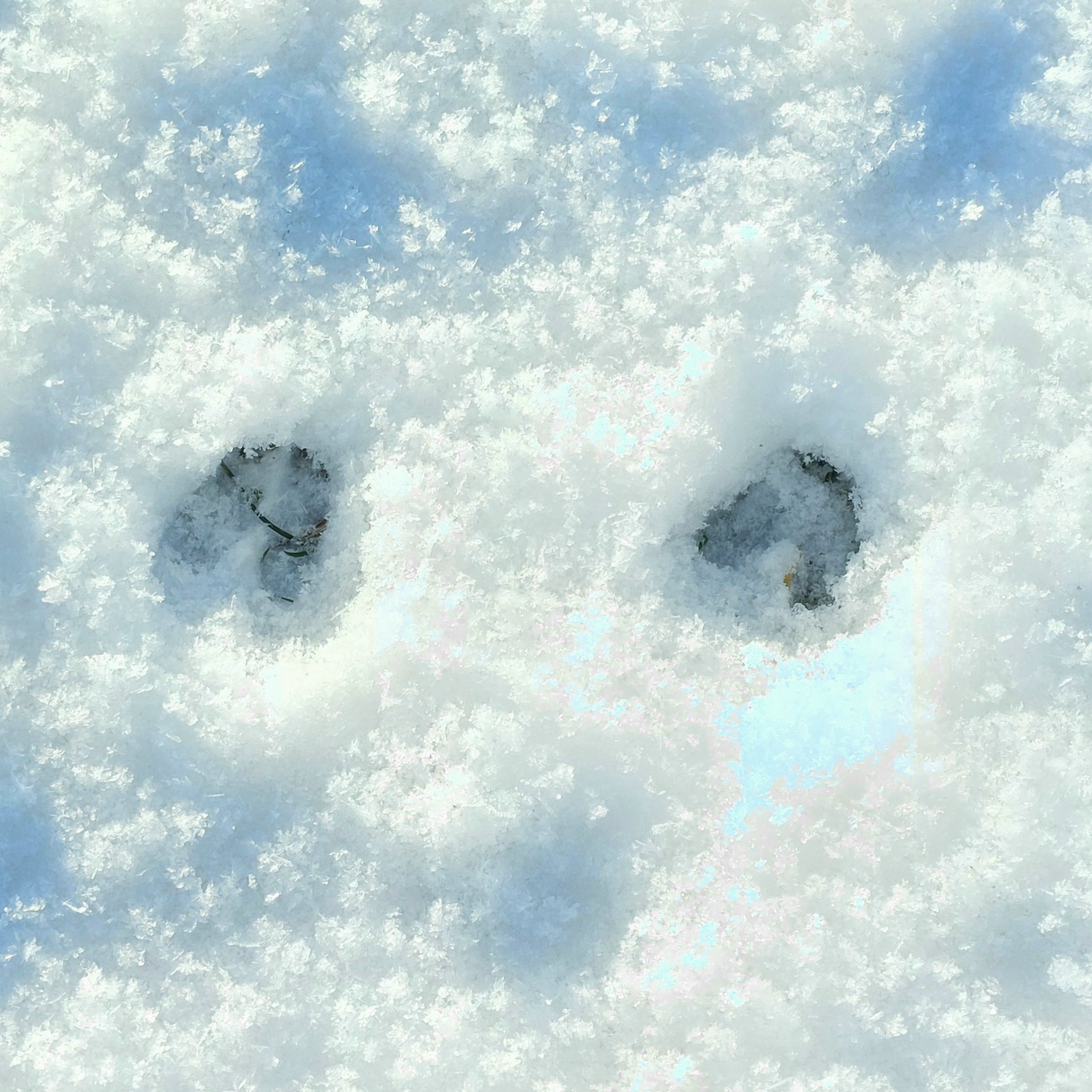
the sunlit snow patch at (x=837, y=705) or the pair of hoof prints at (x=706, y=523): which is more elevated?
the pair of hoof prints at (x=706, y=523)

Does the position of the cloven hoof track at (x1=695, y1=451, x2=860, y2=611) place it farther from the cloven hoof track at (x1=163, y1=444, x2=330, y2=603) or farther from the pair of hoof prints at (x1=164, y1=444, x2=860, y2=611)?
the cloven hoof track at (x1=163, y1=444, x2=330, y2=603)

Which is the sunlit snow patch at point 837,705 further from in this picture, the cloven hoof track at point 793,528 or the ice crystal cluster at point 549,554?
the cloven hoof track at point 793,528

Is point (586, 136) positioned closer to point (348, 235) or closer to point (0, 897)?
point (348, 235)

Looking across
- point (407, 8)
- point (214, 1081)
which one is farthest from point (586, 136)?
point (214, 1081)

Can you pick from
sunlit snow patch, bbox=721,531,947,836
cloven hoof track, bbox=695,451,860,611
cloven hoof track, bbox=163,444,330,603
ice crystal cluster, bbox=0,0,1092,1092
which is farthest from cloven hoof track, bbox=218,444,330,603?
sunlit snow patch, bbox=721,531,947,836

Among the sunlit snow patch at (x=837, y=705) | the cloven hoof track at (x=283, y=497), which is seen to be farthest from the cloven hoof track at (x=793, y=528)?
the cloven hoof track at (x=283, y=497)

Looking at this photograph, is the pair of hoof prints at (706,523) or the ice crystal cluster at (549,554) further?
the pair of hoof prints at (706,523)
